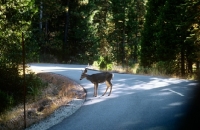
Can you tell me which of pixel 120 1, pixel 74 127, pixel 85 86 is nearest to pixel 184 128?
pixel 74 127

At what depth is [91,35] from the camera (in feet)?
116

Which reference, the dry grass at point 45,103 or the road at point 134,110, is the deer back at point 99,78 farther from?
the dry grass at point 45,103

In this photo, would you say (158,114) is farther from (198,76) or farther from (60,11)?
(60,11)

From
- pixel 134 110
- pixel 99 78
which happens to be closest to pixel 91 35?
pixel 99 78

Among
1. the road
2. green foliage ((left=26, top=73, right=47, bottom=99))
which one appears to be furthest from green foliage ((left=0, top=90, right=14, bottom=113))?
the road

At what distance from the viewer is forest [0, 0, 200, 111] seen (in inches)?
529

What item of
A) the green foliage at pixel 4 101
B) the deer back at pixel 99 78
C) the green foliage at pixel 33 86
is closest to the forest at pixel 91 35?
the green foliage at pixel 4 101

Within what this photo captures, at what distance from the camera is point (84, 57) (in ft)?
117

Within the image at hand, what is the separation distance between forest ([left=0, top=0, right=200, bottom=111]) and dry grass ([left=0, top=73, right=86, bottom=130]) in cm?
124

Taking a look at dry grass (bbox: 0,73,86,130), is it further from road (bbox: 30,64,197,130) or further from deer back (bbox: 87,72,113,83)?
road (bbox: 30,64,197,130)

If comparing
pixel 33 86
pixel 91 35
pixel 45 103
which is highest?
pixel 91 35

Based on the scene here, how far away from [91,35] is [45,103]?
934 inches

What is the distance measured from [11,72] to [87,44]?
23.0 meters

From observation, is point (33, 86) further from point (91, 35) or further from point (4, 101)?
point (91, 35)
